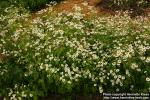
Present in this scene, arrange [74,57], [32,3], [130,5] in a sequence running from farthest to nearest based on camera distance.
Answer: [32,3] < [130,5] < [74,57]

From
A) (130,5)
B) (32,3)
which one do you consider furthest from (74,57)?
(32,3)

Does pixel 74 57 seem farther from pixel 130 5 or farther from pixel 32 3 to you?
pixel 32 3

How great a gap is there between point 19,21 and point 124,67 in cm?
351

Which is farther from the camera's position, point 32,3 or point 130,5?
point 32,3

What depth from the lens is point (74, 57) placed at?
913 cm

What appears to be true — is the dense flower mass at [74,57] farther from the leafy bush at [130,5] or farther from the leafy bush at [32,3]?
the leafy bush at [32,3]

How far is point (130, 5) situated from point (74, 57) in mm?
3842

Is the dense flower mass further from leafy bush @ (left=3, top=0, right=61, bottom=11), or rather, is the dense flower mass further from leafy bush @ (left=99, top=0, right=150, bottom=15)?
leafy bush @ (left=3, top=0, right=61, bottom=11)

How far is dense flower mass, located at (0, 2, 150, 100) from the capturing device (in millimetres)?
8945

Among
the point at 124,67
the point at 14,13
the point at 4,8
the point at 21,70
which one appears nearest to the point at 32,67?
the point at 21,70

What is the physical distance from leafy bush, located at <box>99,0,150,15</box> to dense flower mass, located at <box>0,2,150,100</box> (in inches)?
59.7

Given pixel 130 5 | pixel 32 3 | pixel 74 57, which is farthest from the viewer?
pixel 32 3

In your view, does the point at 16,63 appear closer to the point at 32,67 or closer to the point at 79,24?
the point at 32,67

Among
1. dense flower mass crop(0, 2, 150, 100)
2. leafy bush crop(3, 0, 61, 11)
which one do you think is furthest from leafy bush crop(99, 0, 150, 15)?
leafy bush crop(3, 0, 61, 11)
